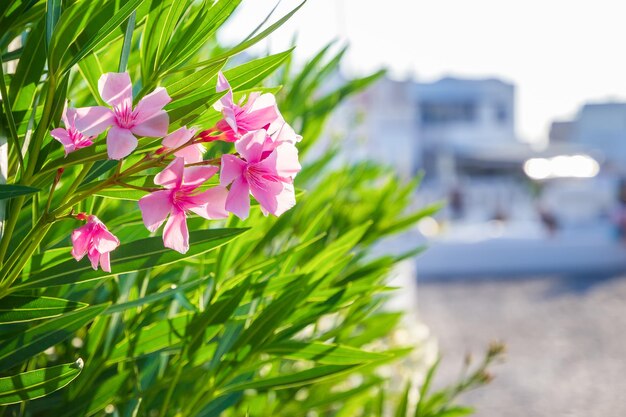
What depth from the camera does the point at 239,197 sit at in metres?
0.41

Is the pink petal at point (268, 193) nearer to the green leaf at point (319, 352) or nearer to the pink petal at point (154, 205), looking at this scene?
the pink petal at point (154, 205)

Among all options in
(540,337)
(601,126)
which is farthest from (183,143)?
(601,126)

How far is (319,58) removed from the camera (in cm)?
104

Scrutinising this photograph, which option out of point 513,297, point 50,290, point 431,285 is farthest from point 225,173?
point 431,285

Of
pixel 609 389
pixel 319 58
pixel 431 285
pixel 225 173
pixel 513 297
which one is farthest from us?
pixel 431 285

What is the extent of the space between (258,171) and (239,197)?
0.02m

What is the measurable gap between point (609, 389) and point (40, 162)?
16.1 ft

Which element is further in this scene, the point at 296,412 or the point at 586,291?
the point at 586,291

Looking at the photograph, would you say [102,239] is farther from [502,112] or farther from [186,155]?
[502,112]

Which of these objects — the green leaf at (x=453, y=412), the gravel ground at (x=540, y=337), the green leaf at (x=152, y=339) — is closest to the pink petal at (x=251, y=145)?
the green leaf at (x=152, y=339)

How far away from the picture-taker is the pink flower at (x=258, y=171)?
16.1 inches

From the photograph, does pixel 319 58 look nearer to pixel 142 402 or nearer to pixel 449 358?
pixel 142 402

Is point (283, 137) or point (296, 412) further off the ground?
point (283, 137)

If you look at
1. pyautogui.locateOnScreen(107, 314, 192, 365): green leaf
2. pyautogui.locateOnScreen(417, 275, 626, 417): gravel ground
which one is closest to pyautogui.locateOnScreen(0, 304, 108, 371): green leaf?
pyautogui.locateOnScreen(107, 314, 192, 365): green leaf
